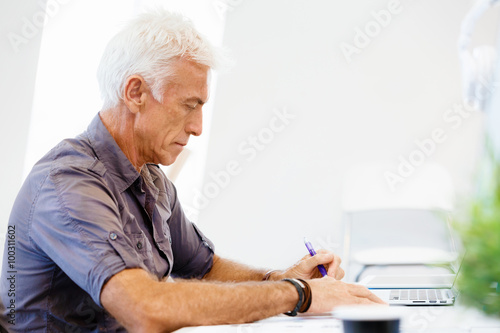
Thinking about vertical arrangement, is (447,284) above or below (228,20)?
below

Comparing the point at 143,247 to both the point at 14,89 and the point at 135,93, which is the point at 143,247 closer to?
the point at 135,93

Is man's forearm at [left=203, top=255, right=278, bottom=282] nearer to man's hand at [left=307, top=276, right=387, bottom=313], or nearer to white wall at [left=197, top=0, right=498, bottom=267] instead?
man's hand at [left=307, top=276, right=387, bottom=313]

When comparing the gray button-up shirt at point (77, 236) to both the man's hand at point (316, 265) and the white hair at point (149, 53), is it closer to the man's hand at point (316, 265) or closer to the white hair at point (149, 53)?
the white hair at point (149, 53)

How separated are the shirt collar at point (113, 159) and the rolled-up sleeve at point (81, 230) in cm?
12

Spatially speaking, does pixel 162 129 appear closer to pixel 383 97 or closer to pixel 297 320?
pixel 297 320

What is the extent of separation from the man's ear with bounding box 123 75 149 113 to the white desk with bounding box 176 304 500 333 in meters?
0.59

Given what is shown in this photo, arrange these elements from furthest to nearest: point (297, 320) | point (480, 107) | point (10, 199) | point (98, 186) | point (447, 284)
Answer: point (480, 107) < point (10, 199) < point (447, 284) < point (98, 186) < point (297, 320)

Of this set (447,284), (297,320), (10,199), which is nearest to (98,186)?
(297,320)

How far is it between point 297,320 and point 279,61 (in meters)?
2.60

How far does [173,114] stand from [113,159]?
0.64 feet

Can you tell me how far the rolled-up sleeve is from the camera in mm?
921

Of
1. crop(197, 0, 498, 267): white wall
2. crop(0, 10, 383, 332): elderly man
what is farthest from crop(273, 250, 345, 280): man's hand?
crop(197, 0, 498, 267): white wall

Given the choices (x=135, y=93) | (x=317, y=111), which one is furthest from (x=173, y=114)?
(x=317, y=111)

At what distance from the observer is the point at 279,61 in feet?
11.1
